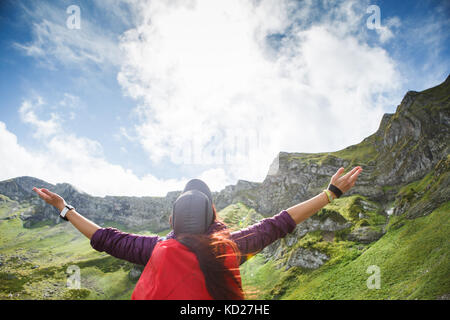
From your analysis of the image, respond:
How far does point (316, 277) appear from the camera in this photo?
120 feet

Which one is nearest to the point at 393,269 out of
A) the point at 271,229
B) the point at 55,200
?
the point at 271,229

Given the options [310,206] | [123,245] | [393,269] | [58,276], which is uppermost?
[310,206]

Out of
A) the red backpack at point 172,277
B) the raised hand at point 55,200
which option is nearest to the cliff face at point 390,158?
the red backpack at point 172,277

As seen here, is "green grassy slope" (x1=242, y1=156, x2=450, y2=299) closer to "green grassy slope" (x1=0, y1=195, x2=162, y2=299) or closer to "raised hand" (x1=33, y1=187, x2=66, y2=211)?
"raised hand" (x1=33, y1=187, x2=66, y2=211)

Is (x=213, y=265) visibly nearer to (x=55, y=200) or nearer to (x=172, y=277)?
(x=172, y=277)

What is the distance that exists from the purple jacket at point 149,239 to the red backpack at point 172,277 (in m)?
0.72

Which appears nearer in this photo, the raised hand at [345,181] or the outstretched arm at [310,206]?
the outstretched arm at [310,206]

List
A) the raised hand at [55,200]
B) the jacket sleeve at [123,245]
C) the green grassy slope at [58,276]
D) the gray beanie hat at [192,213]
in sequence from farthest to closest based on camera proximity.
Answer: the green grassy slope at [58,276] < the raised hand at [55,200] < the jacket sleeve at [123,245] < the gray beanie hat at [192,213]

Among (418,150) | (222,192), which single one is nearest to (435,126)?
(418,150)

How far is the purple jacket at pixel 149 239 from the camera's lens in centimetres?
339

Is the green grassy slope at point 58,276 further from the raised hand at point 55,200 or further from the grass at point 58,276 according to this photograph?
the raised hand at point 55,200

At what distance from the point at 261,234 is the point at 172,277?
188cm

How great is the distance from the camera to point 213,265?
100 inches
